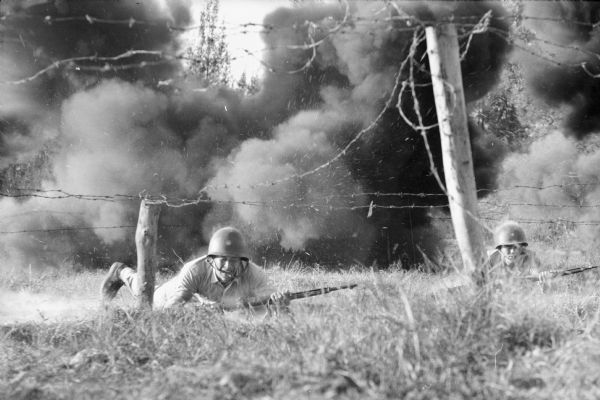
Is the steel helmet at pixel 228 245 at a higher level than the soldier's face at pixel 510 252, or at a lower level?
higher

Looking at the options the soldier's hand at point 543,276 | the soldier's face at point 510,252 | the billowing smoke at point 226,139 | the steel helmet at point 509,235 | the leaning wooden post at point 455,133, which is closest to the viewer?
the leaning wooden post at point 455,133

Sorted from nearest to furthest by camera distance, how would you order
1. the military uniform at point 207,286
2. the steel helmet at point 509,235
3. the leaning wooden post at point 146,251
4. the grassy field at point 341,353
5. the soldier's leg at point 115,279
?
1. the grassy field at point 341,353
2. the leaning wooden post at point 146,251
3. the military uniform at point 207,286
4. the soldier's leg at point 115,279
5. the steel helmet at point 509,235

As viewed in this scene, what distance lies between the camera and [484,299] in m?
4.49

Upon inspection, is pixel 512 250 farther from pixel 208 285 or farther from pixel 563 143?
pixel 563 143

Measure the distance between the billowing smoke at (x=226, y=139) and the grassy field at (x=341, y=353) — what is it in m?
11.9

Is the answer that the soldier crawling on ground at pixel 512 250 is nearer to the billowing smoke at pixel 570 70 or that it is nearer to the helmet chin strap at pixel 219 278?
the helmet chin strap at pixel 219 278

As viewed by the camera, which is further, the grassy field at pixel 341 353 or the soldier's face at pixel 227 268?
the soldier's face at pixel 227 268

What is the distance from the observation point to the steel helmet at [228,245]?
775 cm

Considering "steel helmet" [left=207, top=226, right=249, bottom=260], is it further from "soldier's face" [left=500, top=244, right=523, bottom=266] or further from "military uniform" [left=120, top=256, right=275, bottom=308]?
"soldier's face" [left=500, top=244, right=523, bottom=266]

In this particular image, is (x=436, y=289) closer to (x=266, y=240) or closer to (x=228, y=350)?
(x=228, y=350)

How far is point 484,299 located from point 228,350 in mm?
1769

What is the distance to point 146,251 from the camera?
7.37 meters

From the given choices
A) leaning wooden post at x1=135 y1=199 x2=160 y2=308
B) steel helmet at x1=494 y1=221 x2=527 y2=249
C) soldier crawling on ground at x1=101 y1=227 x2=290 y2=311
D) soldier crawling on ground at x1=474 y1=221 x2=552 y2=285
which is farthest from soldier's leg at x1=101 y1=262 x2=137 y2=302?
steel helmet at x1=494 y1=221 x2=527 y2=249

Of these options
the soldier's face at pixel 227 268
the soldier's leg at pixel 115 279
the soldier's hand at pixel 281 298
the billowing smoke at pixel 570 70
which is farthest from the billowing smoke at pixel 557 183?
the soldier's hand at pixel 281 298
